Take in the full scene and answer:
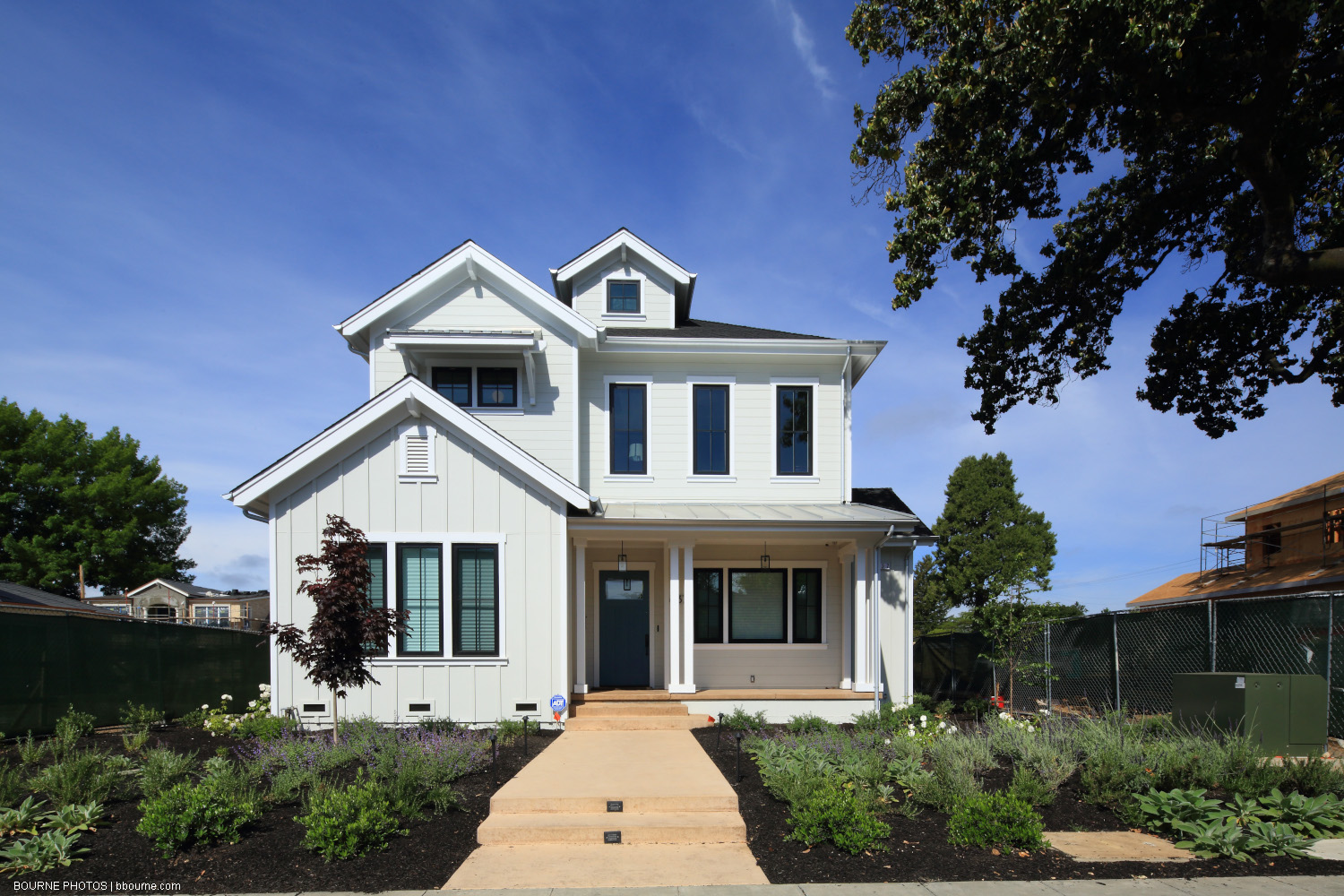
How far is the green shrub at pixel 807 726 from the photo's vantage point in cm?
1114

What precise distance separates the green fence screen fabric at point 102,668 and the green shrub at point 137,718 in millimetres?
504

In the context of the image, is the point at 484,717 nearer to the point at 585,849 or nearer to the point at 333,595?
the point at 333,595

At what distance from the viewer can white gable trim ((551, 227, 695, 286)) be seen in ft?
52.0

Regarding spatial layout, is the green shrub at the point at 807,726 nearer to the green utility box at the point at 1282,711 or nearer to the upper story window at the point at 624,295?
the green utility box at the point at 1282,711

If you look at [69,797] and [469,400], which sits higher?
[469,400]

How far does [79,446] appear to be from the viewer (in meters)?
42.2

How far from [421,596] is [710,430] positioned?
617cm

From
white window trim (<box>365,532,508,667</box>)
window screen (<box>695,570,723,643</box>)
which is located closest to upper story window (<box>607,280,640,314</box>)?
window screen (<box>695,570,723,643</box>)

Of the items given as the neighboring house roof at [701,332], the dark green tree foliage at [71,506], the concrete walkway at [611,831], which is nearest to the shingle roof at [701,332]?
the neighboring house roof at [701,332]

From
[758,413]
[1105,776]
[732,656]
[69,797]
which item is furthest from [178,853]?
[758,413]

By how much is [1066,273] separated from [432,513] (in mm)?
11133

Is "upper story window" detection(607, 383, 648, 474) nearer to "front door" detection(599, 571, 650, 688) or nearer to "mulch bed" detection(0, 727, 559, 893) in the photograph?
"front door" detection(599, 571, 650, 688)

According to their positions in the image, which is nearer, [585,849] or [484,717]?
[585,849]

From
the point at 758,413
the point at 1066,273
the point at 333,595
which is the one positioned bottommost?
the point at 333,595
